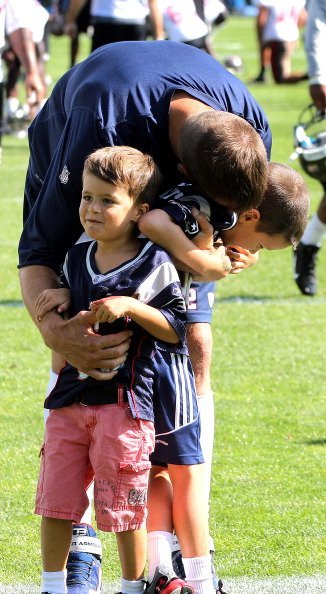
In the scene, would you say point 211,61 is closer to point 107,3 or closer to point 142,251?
point 142,251

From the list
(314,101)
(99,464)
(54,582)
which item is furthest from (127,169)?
(314,101)

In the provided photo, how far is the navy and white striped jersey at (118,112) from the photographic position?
130 inches

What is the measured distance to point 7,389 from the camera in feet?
18.7

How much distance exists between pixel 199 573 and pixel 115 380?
62cm

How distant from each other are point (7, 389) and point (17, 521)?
157cm

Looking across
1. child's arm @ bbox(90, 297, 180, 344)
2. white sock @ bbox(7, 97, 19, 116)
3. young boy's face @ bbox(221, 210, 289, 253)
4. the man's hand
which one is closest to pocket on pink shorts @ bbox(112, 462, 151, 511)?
the man's hand

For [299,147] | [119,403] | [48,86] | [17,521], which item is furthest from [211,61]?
[48,86]

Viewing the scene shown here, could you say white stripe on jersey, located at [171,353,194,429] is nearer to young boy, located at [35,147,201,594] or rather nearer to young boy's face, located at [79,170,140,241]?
young boy, located at [35,147,201,594]

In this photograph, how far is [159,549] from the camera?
3584mm

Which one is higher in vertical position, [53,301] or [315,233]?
[53,301]

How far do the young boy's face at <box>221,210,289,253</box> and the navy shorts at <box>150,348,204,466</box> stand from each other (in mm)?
372

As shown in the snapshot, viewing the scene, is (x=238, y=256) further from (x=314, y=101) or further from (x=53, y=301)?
(x=314, y=101)

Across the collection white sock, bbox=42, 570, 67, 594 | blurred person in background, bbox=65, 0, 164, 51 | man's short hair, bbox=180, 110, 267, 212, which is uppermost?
man's short hair, bbox=180, 110, 267, 212

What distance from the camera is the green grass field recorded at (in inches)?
155
